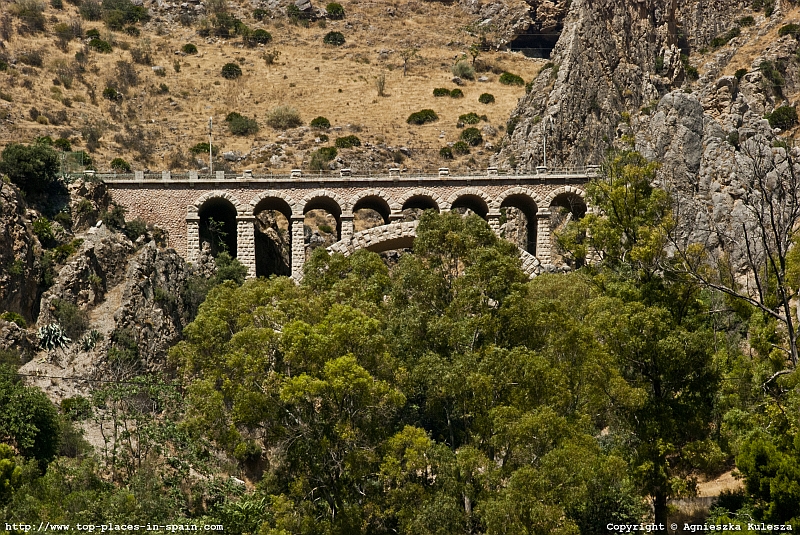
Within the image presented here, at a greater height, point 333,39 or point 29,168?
point 333,39

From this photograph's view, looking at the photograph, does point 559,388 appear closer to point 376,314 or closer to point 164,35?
point 376,314

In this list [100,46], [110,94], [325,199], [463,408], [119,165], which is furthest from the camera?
[100,46]

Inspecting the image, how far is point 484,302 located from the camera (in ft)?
126

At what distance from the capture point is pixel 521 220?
8231cm

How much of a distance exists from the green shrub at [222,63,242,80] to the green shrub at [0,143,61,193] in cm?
5141

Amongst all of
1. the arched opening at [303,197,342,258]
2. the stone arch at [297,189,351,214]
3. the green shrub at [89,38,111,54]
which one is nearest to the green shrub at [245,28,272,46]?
the green shrub at [89,38,111,54]

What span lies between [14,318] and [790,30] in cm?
7065

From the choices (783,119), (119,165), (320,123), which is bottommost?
(119,165)

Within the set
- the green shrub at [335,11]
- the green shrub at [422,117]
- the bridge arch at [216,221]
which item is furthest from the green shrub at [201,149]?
the green shrub at [335,11]

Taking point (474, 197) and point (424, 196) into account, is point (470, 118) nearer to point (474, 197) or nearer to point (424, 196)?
point (474, 197)

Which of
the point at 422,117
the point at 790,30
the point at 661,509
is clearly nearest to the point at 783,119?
the point at 790,30

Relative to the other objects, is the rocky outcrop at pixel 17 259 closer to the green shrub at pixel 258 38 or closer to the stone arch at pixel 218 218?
the stone arch at pixel 218 218

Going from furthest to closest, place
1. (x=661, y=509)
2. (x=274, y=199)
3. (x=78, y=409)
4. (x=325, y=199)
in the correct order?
(x=325, y=199), (x=274, y=199), (x=78, y=409), (x=661, y=509)

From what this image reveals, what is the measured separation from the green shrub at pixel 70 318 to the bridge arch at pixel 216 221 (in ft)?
38.0
